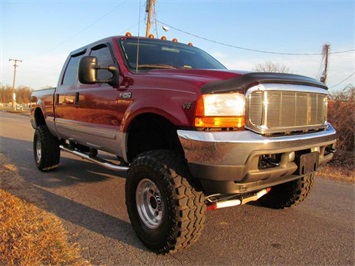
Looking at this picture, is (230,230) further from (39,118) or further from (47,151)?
(39,118)

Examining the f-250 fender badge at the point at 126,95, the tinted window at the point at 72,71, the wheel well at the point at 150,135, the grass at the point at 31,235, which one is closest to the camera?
the grass at the point at 31,235

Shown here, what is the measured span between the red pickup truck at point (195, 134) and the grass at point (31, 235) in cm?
73

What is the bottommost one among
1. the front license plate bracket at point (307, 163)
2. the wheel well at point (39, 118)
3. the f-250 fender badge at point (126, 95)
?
the front license plate bracket at point (307, 163)

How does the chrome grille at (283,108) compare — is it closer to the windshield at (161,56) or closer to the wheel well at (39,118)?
the windshield at (161,56)

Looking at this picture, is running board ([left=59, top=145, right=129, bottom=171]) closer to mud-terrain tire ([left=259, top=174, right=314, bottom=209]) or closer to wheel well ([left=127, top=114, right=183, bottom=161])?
wheel well ([left=127, top=114, right=183, bottom=161])

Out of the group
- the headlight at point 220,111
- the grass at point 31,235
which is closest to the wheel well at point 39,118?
the grass at point 31,235

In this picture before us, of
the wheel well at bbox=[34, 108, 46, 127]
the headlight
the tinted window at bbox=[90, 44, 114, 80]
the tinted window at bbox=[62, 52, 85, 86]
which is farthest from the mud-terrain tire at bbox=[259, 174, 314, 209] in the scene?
the wheel well at bbox=[34, 108, 46, 127]

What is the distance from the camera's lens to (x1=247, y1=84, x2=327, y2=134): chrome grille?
2.85m

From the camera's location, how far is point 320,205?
15.4 feet

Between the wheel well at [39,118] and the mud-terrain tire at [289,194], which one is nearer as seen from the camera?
the mud-terrain tire at [289,194]

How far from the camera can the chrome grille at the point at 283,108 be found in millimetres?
2852

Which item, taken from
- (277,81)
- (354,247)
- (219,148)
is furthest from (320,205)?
(219,148)

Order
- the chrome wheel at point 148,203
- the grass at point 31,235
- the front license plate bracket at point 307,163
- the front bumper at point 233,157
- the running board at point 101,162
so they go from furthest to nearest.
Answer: the running board at point 101,162, the chrome wheel at point 148,203, the front license plate bracket at point 307,163, the grass at point 31,235, the front bumper at point 233,157

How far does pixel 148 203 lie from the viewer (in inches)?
136
